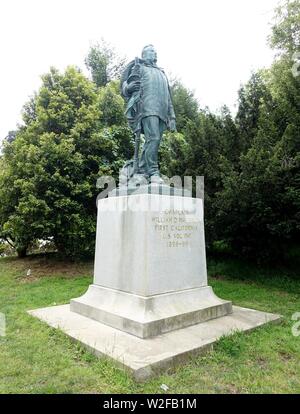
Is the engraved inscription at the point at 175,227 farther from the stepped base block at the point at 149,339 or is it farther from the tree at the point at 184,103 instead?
the tree at the point at 184,103

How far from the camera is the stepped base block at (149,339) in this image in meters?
3.62

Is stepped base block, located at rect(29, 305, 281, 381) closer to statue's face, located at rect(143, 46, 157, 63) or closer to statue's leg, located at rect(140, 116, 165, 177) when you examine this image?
statue's leg, located at rect(140, 116, 165, 177)

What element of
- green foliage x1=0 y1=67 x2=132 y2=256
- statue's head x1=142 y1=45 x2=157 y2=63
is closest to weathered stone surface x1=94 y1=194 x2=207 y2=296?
statue's head x1=142 y1=45 x2=157 y2=63

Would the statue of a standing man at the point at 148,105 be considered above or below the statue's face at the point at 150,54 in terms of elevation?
below

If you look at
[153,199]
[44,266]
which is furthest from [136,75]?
[44,266]

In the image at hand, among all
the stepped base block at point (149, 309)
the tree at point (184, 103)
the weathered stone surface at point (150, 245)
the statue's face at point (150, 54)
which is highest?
the tree at point (184, 103)

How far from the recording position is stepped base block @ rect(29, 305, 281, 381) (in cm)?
362

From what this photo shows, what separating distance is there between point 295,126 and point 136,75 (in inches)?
151

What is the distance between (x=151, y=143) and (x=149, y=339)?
309 cm

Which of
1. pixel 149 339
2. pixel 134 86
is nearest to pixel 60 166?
pixel 134 86

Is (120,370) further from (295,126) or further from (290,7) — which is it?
(290,7)

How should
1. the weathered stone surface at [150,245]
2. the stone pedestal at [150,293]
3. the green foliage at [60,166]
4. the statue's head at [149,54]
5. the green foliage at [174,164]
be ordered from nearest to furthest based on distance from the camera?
the stone pedestal at [150,293] < the weathered stone surface at [150,245] < the statue's head at [149,54] < the green foliage at [174,164] < the green foliage at [60,166]

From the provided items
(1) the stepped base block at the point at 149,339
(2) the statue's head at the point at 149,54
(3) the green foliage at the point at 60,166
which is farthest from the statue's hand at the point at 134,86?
(3) the green foliage at the point at 60,166

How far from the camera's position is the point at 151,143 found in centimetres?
574
